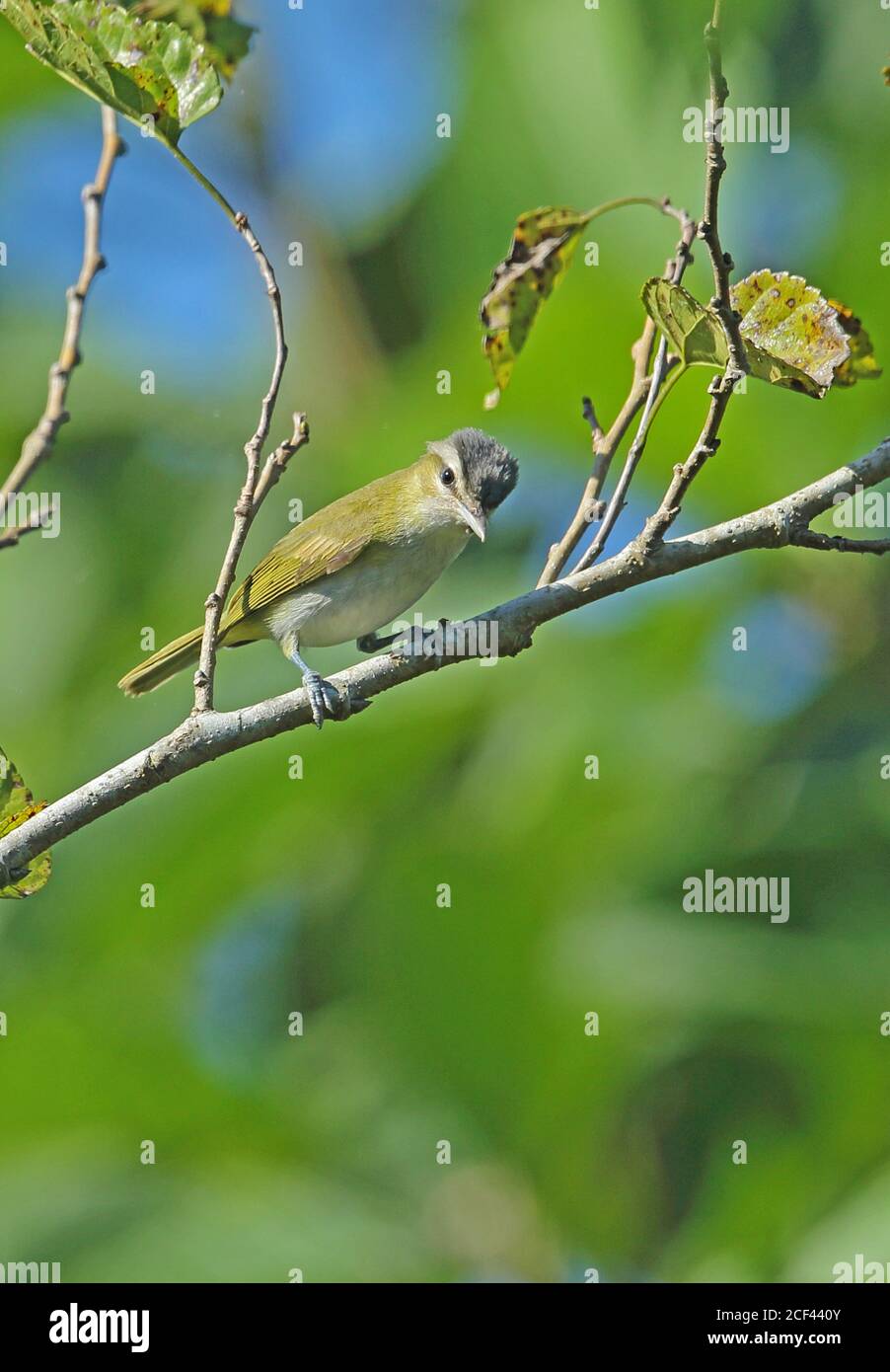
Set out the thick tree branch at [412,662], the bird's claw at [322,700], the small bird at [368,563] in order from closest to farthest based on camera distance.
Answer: the thick tree branch at [412,662], the bird's claw at [322,700], the small bird at [368,563]

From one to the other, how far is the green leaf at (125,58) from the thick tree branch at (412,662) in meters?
0.96

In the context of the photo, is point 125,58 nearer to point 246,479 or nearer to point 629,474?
point 246,479

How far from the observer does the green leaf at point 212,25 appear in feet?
7.83

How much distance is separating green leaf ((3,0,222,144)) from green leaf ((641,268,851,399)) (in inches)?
32.9

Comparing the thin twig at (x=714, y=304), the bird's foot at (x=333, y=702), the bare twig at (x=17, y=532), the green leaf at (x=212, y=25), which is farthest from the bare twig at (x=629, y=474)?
the bare twig at (x=17, y=532)

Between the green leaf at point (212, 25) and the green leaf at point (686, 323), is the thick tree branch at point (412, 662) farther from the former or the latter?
the green leaf at point (212, 25)

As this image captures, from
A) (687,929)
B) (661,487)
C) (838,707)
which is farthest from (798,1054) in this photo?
(661,487)

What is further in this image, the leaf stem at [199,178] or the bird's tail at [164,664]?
the bird's tail at [164,664]

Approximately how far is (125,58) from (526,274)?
2.73 feet

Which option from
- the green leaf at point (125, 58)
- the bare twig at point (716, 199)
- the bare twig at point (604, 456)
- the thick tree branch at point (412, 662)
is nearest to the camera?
the bare twig at point (716, 199)

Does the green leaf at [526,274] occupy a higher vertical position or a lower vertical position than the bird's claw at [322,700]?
higher

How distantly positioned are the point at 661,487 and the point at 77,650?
93.2 inches

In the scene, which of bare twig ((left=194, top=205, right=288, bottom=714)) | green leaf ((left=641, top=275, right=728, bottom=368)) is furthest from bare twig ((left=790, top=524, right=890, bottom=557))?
bare twig ((left=194, top=205, right=288, bottom=714))

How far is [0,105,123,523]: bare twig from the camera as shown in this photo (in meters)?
2.26
